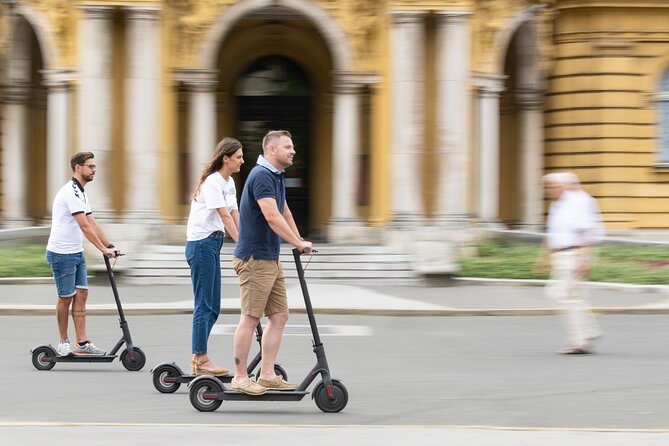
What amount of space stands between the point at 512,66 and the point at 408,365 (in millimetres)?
18687

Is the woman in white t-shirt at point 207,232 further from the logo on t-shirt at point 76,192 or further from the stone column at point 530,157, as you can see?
the stone column at point 530,157

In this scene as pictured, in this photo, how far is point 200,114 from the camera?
80.9ft

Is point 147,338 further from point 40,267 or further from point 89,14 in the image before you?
point 89,14

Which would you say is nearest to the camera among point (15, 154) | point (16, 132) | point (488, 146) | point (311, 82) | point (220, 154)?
point (220, 154)

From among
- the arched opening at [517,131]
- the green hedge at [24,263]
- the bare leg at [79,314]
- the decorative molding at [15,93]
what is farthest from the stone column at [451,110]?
the bare leg at [79,314]

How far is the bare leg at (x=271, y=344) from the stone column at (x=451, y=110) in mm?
15116

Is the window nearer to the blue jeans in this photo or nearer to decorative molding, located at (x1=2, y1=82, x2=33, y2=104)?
decorative molding, located at (x1=2, y1=82, x2=33, y2=104)

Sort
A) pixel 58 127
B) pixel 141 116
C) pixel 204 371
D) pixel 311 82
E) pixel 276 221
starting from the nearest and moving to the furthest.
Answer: pixel 276 221 < pixel 204 371 < pixel 141 116 < pixel 58 127 < pixel 311 82

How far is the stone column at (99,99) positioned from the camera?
76.3ft

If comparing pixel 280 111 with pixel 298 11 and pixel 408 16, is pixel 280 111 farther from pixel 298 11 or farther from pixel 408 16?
pixel 408 16

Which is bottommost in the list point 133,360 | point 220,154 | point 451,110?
point 133,360

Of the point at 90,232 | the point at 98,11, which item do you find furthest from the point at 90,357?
the point at 98,11

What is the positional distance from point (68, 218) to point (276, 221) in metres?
3.14

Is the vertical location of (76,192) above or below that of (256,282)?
above
